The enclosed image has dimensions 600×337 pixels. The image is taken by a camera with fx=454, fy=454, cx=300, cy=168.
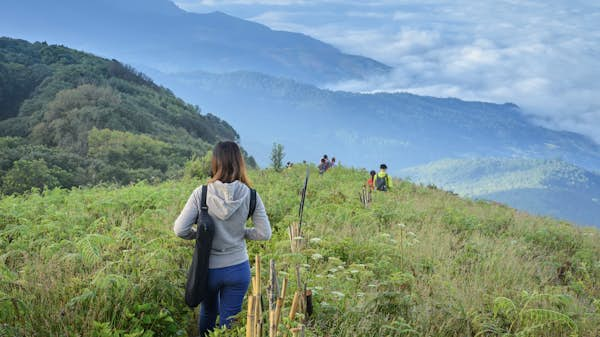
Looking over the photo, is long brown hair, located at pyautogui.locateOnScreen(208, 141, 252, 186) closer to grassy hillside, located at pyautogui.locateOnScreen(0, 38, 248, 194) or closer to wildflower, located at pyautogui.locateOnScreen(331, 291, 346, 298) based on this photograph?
wildflower, located at pyautogui.locateOnScreen(331, 291, 346, 298)

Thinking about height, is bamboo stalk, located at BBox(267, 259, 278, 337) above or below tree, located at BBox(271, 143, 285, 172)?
below

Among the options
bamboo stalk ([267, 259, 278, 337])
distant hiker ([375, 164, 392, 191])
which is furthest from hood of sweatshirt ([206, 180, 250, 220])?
distant hiker ([375, 164, 392, 191])

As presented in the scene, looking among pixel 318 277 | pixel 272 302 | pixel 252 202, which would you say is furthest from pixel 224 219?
pixel 318 277

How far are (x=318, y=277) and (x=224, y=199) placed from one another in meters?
2.29

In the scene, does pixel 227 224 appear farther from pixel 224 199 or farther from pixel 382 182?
pixel 382 182

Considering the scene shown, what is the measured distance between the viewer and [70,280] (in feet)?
16.7

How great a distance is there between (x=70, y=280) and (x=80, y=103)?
51346 mm

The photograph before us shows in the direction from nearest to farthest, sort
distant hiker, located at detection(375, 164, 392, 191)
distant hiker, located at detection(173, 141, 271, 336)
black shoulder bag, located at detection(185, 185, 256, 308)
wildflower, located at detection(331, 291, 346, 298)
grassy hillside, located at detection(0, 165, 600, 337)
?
black shoulder bag, located at detection(185, 185, 256, 308), distant hiker, located at detection(173, 141, 271, 336), grassy hillside, located at detection(0, 165, 600, 337), wildflower, located at detection(331, 291, 346, 298), distant hiker, located at detection(375, 164, 392, 191)

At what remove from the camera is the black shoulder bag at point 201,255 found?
163 inches

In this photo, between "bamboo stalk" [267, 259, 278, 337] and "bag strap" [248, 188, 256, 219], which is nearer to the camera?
"bamboo stalk" [267, 259, 278, 337]

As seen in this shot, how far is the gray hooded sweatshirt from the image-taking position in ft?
13.8

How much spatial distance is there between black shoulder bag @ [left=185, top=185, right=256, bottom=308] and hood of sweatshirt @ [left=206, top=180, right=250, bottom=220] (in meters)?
0.06

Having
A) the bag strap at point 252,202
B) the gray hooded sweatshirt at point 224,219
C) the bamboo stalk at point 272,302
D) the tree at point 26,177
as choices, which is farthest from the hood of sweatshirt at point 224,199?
the tree at point 26,177

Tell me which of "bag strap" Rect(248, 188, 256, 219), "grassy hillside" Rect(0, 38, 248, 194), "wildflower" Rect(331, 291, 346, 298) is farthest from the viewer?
"grassy hillside" Rect(0, 38, 248, 194)
